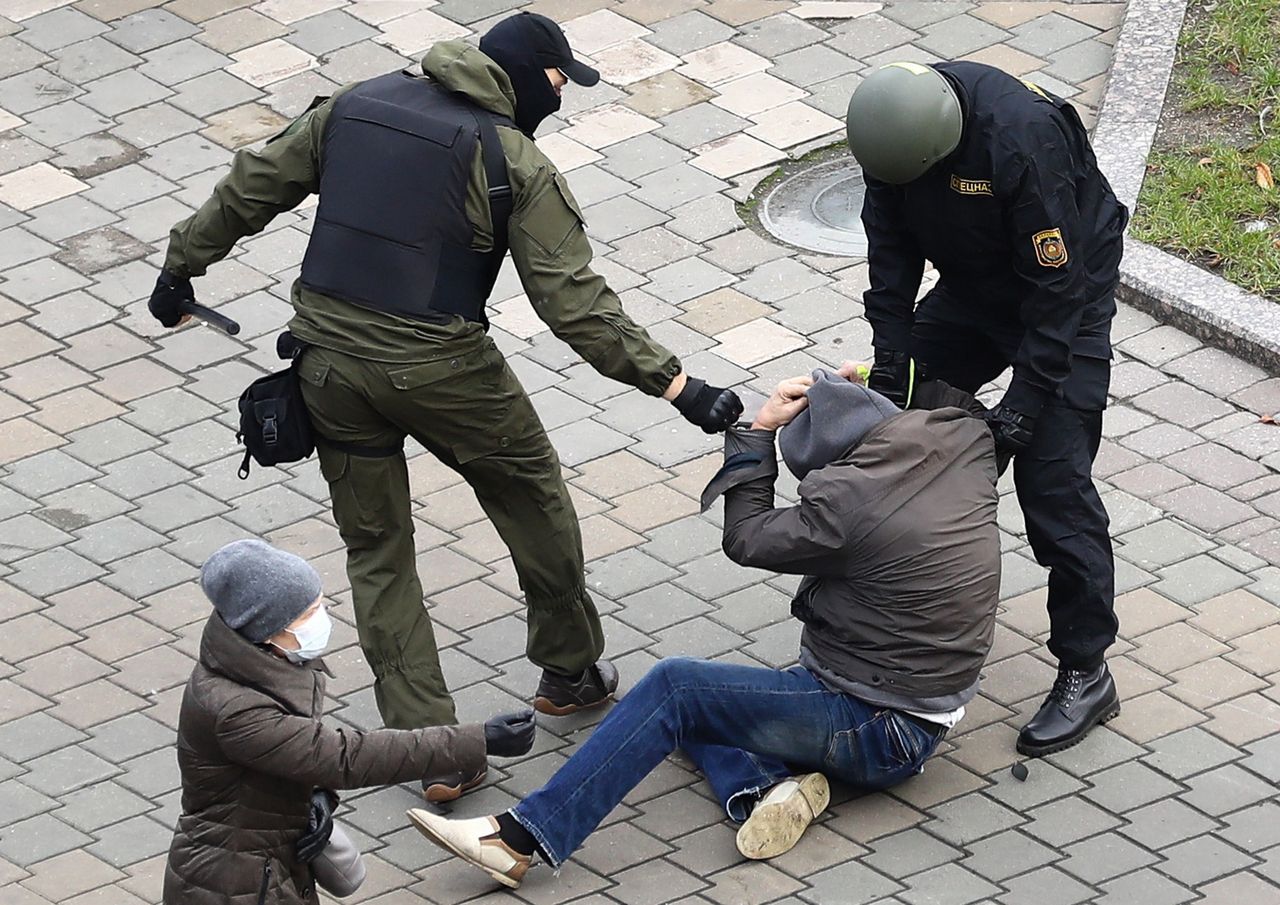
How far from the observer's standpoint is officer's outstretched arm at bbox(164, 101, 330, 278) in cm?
584

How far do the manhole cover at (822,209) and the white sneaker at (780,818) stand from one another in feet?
10.5

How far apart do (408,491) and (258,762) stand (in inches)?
56.2

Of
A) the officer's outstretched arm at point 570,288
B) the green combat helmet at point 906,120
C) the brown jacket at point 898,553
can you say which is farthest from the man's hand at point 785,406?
the green combat helmet at point 906,120

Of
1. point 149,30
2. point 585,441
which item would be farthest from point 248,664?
point 149,30

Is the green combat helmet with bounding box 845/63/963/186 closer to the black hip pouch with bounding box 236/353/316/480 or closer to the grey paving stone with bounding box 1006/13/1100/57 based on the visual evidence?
the black hip pouch with bounding box 236/353/316/480

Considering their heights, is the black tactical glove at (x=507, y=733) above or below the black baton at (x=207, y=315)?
below

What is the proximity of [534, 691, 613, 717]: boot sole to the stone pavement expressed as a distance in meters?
0.07

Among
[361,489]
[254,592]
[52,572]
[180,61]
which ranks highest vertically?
[254,592]

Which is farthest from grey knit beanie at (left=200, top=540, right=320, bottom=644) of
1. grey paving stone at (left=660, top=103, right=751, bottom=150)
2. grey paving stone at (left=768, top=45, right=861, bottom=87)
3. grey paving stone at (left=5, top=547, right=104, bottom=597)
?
grey paving stone at (left=768, top=45, right=861, bottom=87)

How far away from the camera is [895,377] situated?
6.12 meters

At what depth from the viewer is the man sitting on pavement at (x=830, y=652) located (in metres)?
5.55

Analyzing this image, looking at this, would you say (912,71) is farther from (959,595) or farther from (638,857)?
(638,857)

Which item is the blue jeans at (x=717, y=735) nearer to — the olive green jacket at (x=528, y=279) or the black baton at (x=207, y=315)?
the olive green jacket at (x=528, y=279)

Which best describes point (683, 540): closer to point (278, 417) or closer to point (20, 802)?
point (278, 417)
